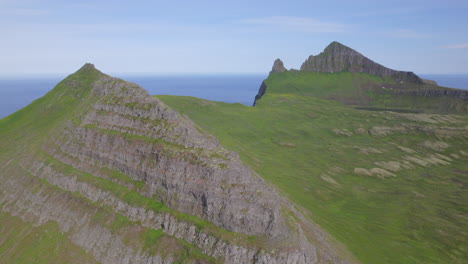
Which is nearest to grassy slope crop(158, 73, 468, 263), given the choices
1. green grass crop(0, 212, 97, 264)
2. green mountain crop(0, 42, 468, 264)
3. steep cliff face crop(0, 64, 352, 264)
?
green mountain crop(0, 42, 468, 264)

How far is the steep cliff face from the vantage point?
56.4 metres

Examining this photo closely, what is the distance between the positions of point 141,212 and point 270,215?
3105 cm

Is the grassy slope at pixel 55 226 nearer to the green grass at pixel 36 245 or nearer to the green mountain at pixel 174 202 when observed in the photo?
the green grass at pixel 36 245

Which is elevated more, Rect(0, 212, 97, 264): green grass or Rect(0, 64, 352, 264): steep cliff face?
Rect(0, 64, 352, 264): steep cliff face

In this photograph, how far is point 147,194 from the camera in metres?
67.3

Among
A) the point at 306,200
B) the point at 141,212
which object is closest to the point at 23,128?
the point at 141,212

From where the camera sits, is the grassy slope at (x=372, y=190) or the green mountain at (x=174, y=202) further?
the grassy slope at (x=372, y=190)

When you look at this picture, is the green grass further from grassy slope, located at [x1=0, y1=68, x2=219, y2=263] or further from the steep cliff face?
the steep cliff face

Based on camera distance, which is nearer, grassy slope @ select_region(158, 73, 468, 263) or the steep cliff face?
the steep cliff face

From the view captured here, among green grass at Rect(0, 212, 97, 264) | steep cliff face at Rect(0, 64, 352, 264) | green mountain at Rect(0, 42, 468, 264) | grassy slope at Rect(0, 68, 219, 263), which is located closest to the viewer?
steep cliff face at Rect(0, 64, 352, 264)

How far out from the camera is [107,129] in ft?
273

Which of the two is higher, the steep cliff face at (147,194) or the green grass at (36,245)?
the steep cliff face at (147,194)

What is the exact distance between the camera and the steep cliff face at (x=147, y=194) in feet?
185

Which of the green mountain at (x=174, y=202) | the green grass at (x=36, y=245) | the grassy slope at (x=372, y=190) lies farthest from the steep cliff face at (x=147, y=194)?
the grassy slope at (x=372, y=190)
